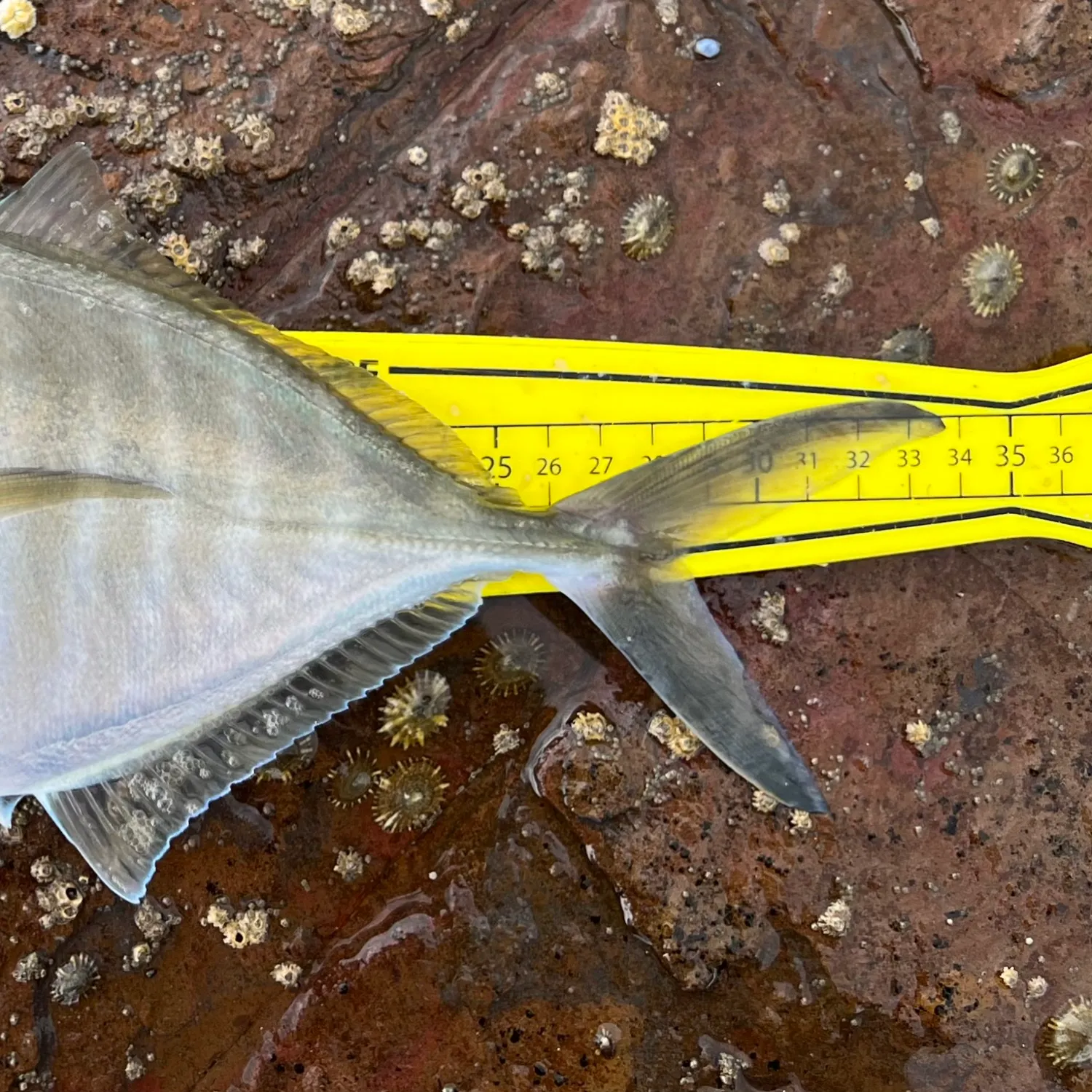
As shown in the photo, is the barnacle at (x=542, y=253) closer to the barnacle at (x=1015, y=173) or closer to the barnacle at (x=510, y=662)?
the barnacle at (x=510, y=662)

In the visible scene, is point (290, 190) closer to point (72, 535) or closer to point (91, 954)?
point (72, 535)

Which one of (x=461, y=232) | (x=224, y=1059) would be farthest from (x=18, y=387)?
(x=224, y=1059)

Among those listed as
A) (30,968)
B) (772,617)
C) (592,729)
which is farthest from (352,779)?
(772,617)

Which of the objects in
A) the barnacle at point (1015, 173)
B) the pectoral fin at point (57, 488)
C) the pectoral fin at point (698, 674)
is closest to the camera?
the pectoral fin at point (57, 488)

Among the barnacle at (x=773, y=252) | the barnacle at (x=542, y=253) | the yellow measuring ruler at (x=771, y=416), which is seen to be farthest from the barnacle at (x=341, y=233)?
the barnacle at (x=773, y=252)

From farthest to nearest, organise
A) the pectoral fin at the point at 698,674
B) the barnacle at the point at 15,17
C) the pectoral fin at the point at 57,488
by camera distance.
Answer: the barnacle at the point at 15,17 < the pectoral fin at the point at 698,674 < the pectoral fin at the point at 57,488

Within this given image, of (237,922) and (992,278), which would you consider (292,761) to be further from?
(992,278)

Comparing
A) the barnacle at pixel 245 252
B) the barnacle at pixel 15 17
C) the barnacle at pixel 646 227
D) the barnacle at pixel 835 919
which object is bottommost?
the barnacle at pixel 835 919
